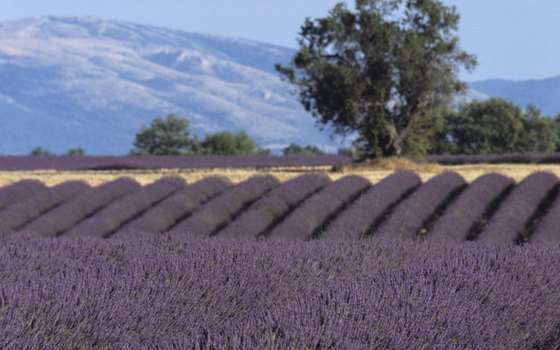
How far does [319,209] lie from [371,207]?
2.54 feet

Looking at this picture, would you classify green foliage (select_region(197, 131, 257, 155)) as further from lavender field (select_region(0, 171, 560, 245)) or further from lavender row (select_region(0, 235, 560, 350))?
lavender row (select_region(0, 235, 560, 350))

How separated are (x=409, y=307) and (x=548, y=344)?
111 cm

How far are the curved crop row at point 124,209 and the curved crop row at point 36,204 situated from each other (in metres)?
1.20

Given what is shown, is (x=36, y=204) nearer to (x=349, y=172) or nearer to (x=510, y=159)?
(x=349, y=172)

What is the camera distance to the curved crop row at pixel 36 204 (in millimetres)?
15758

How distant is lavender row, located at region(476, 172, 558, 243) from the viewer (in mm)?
12766

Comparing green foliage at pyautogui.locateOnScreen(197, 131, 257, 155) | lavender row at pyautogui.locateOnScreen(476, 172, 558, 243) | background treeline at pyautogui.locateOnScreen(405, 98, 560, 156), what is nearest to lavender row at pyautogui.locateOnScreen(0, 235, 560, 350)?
lavender row at pyautogui.locateOnScreen(476, 172, 558, 243)

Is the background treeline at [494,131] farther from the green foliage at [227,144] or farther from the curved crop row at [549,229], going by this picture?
the curved crop row at [549,229]

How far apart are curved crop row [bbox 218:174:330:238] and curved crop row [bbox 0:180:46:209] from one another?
15.6 feet

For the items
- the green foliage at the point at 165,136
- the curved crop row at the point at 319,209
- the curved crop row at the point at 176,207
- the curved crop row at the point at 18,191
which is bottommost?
the green foliage at the point at 165,136

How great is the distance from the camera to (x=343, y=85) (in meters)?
26.6

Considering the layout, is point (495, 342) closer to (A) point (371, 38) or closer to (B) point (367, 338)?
(B) point (367, 338)

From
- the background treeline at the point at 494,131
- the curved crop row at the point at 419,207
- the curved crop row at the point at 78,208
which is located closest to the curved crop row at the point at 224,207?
the curved crop row at the point at 78,208

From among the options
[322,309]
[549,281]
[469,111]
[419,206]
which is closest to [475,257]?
[549,281]
